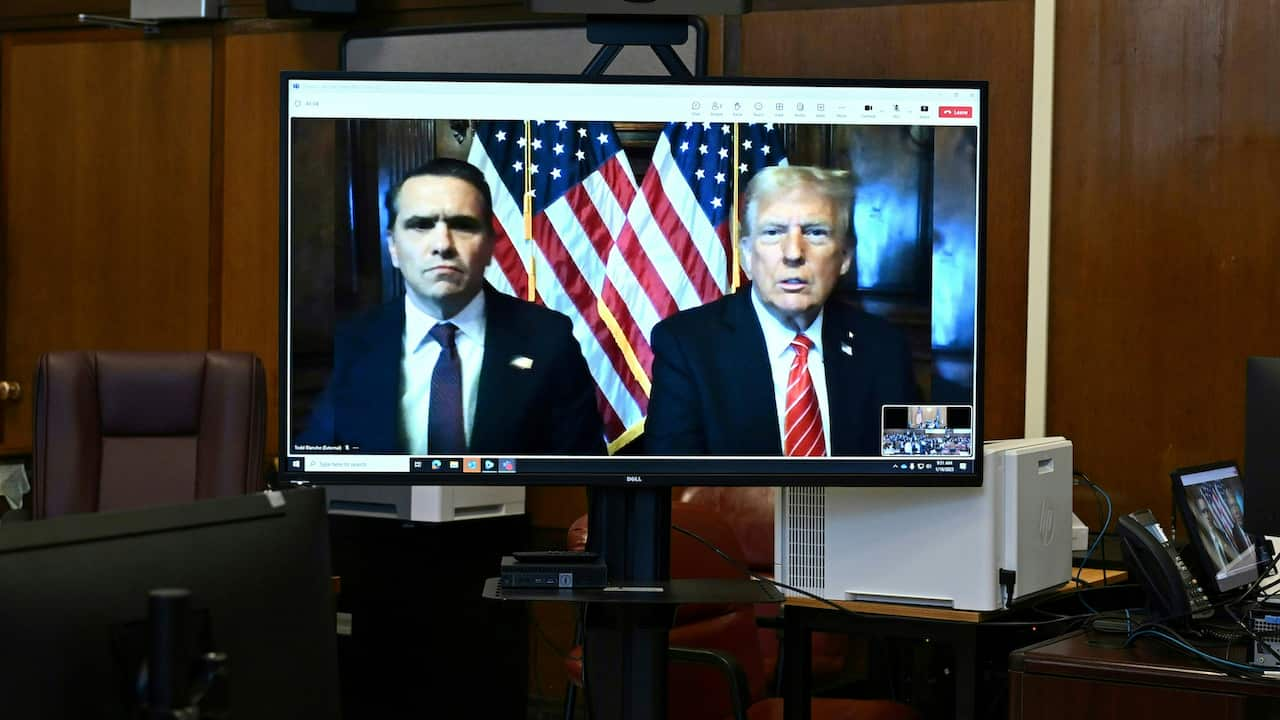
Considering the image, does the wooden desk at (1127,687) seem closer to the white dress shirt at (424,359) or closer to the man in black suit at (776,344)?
the man in black suit at (776,344)

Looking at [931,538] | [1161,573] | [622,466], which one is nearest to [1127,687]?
[1161,573]

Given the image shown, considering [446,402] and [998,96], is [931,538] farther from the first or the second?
[998,96]

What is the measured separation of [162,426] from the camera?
385 cm

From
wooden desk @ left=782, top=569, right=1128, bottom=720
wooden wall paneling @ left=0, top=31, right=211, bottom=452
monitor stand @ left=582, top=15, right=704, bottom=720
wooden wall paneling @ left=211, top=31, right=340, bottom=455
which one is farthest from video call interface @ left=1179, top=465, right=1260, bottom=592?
wooden wall paneling @ left=0, top=31, right=211, bottom=452

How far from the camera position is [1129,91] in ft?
14.2

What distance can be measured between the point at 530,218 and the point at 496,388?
32 cm

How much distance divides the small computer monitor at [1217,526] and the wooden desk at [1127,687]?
0.36 m

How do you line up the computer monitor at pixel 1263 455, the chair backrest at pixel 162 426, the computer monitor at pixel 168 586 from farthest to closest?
the chair backrest at pixel 162 426, the computer monitor at pixel 1263 455, the computer monitor at pixel 168 586

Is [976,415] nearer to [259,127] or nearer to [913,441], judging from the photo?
[913,441]

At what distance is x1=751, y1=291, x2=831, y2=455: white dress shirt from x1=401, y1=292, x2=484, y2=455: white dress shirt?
513 millimetres

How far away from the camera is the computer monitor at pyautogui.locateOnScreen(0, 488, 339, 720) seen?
1.25m

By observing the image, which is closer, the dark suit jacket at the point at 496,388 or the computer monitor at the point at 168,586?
the computer monitor at the point at 168,586

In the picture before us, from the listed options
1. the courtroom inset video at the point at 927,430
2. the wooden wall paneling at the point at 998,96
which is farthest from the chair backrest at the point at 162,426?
the wooden wall paneling at the point at 998,96

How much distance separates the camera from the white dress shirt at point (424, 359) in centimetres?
260
